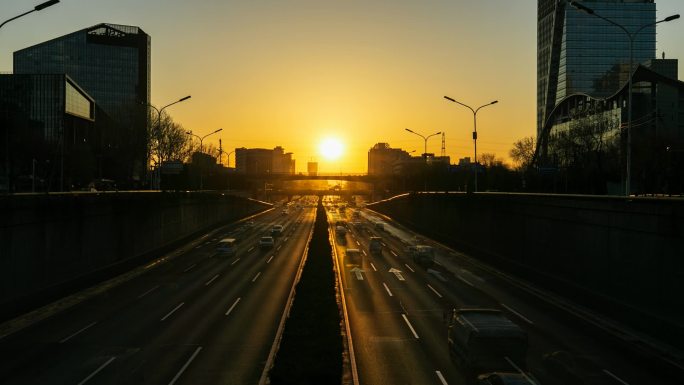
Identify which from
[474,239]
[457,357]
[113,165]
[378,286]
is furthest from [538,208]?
[113,165]

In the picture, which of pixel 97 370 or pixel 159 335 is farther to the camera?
pixel 159 335

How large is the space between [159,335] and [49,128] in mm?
140895

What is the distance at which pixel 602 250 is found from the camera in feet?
106

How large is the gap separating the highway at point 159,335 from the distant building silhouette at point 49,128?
6510cm

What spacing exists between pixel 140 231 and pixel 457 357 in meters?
43.2

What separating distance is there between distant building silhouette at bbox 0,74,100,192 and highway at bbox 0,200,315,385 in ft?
214

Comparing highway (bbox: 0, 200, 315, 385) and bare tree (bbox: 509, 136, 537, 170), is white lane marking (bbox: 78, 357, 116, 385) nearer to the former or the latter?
highway (bbox: 0, 200, 315, 385)

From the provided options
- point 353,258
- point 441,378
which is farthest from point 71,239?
point 441,378

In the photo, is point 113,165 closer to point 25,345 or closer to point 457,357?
point 25,345

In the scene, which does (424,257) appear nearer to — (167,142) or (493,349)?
(493,349)

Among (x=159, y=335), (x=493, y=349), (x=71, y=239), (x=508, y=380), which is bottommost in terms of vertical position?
(x=159, y=335)

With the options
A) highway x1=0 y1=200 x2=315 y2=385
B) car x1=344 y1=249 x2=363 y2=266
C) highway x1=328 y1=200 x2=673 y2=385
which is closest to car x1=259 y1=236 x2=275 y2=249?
car x1=344 y1=249 x2=363 y2=266

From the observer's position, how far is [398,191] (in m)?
181

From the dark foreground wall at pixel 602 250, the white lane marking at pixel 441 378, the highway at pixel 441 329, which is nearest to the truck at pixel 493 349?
the highway at pixel 441 329
